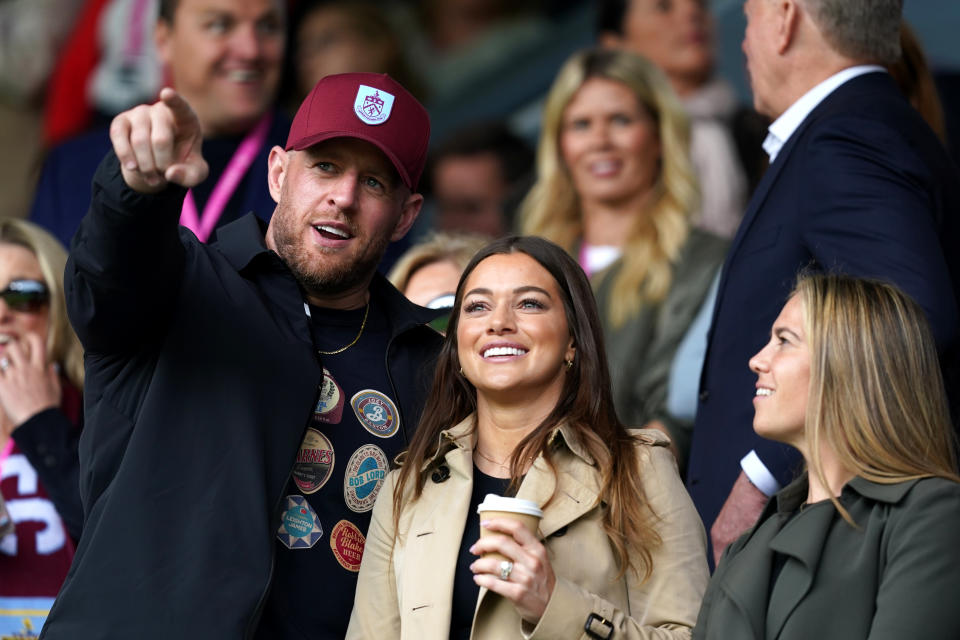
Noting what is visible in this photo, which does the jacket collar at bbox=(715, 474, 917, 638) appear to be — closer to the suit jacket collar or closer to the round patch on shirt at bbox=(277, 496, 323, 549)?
the round patch on shirt at bbox=(277, 496, 323, 549)

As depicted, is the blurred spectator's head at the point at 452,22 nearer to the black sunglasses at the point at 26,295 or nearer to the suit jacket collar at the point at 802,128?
the black sunglasses at the point at 26,295

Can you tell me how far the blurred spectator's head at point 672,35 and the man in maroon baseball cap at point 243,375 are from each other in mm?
3180

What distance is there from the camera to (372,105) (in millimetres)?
3648

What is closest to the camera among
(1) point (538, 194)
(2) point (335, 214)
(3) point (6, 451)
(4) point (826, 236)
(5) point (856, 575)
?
(5) point (856, 575)

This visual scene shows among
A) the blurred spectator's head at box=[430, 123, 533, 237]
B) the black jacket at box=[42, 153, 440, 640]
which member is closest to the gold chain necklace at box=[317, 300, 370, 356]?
the black jacket at box=[42, 153, 440, 640]

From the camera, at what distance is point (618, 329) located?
5.32 meters

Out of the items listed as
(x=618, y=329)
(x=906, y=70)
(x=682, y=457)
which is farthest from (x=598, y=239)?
(x=906, y=70)

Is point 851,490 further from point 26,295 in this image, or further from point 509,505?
point 26,295

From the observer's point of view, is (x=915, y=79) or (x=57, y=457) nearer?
(x=57, y=457)

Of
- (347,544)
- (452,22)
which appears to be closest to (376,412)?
(347,544)

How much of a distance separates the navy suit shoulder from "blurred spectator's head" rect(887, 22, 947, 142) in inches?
29.4

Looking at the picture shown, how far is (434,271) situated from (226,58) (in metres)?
1.73

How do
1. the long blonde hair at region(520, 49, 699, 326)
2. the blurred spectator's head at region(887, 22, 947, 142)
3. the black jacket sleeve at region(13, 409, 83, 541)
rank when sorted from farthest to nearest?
the long blonde hair at region(520, 49, 699, 326) → the blurred spectator's head at region(887, 22, 947, 142) → the black jacket sleeve at region(13, 409, 83, 541)

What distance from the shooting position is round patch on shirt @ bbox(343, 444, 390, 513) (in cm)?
345
